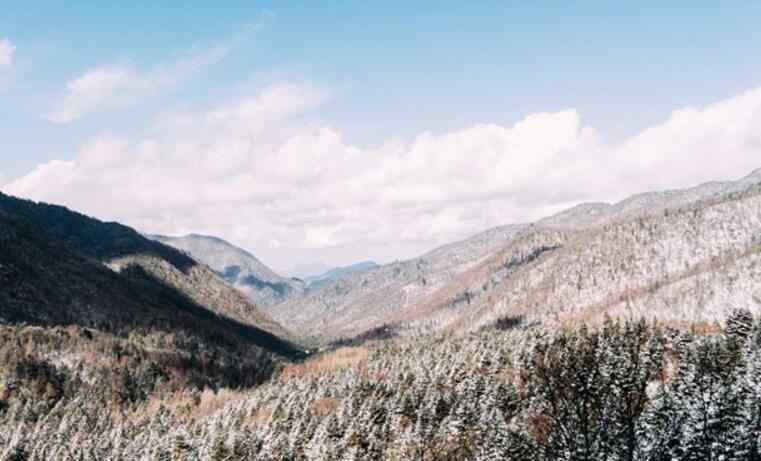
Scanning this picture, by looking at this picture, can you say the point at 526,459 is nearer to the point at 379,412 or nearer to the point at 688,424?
the point at 688,424

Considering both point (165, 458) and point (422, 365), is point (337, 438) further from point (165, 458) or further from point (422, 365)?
point (422, 365)

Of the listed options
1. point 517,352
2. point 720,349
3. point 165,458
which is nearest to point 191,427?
point 165,458

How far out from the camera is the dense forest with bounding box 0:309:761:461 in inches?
1577

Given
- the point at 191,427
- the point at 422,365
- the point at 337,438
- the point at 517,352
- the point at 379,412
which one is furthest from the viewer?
the point at 422,365

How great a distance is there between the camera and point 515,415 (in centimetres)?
11969

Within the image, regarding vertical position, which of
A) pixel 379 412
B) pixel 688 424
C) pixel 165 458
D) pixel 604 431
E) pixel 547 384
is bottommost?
pixel 165 458

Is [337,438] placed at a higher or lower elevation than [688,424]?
lower

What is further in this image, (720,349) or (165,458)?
(165,458)

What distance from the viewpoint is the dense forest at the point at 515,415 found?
40.1 m

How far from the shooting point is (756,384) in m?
74.1

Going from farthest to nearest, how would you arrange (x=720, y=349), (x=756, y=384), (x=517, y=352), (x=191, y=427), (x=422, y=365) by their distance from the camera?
(x=422, y=365) < (x=517, y=352) < (x=191, y=427) < (x=756, y=384) < (x=720, y=349)

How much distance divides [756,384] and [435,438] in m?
63.3

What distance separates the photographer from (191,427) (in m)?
169

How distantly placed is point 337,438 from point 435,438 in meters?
27.6
